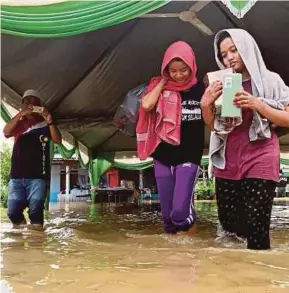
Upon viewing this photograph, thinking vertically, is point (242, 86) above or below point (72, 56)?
below

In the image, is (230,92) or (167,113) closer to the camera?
(230,92)

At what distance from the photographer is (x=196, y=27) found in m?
4.43

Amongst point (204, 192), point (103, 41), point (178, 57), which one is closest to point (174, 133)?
point (178, 57)

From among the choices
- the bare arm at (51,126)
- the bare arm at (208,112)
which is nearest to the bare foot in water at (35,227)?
the bare arm at (51,126)

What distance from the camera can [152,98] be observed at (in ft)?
10.8

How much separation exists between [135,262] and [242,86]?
1210 mm

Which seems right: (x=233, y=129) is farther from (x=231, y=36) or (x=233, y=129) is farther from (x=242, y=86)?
(x=231, y=36)

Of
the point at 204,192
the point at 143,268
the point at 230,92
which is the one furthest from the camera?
the point at 204,192

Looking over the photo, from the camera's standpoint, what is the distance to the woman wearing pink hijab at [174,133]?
10.7ft

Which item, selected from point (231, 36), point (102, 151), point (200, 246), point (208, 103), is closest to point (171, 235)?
point (200, 246)

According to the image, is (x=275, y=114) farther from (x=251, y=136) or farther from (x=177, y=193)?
(x=177, y=193)

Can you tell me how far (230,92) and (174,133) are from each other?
906 millimetres

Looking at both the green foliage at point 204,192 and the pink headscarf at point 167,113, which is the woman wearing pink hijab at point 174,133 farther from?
the green foliage at point 204,192

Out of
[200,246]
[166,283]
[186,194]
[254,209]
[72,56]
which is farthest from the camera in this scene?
[72,56]
